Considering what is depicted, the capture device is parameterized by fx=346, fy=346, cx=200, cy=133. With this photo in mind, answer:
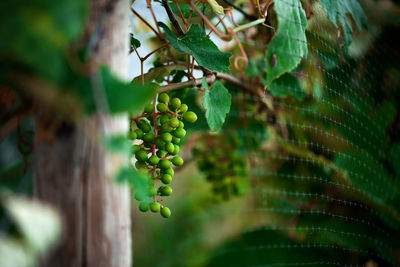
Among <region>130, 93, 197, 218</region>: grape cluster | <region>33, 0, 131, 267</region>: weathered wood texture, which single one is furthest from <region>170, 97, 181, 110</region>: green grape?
<region>33, 0, 131, 267</region>: weathered wood texture

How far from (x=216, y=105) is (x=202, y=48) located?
13 cm

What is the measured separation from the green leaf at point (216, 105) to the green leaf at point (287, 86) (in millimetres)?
323

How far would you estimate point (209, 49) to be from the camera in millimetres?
778

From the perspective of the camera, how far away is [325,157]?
1196 millimetres

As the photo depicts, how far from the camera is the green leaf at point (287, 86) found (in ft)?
3.50

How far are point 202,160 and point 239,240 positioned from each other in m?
0.36

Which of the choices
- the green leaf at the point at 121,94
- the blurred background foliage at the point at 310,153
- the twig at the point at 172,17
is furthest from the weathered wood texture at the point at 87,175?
the twig at the point at 172,17

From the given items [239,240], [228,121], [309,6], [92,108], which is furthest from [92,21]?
[239,240]

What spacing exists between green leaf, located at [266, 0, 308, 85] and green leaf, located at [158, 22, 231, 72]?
11 cm

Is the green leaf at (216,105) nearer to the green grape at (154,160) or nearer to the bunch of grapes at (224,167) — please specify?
the green grape at (154,160)

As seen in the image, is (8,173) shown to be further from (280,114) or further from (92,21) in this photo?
(280,114)

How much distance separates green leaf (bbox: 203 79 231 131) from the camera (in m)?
0.75

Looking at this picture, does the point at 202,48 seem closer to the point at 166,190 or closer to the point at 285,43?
the point at 285,43

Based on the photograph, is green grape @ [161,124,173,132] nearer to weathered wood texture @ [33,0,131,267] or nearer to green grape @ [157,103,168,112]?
green grape @ [157,103,168,112]
